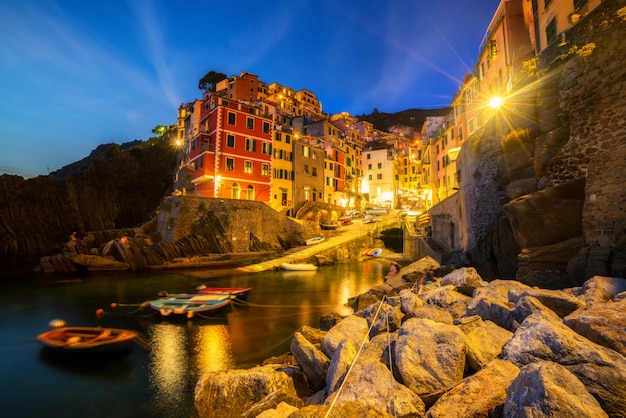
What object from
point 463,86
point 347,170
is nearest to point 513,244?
point 463,86

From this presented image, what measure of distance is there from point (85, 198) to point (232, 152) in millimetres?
30997

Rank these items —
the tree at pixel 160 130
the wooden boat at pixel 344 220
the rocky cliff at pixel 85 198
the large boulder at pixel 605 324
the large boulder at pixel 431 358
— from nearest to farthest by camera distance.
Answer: the large boulder at pixel 605 324
the large boulder at pixel 431 358
the rocky cliff at pixel 85 198
the wooden boat at pixel 344 220
the tree at pixel 160 130

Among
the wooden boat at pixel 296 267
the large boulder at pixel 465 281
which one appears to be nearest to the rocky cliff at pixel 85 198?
the wooden boat at pixel 296 267

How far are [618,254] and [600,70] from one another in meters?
6.06

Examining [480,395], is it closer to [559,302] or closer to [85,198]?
[559,302]

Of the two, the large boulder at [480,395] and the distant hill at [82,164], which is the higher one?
the distant hill at [82,164]

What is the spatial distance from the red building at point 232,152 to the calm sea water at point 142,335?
50.6ft

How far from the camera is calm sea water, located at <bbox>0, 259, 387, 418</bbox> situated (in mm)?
8500

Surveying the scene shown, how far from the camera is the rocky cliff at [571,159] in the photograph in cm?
875

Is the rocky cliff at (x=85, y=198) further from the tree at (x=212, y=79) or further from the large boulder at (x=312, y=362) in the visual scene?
the large boulder at (x=312, y=362)

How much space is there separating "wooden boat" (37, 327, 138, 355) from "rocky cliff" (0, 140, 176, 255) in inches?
1781

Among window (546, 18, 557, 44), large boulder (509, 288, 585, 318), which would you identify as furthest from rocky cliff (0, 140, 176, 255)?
large boulder (509, 288, 585, 318)

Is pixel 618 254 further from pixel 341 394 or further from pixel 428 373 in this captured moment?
pixel 341 394

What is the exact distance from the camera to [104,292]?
20.5 meters
